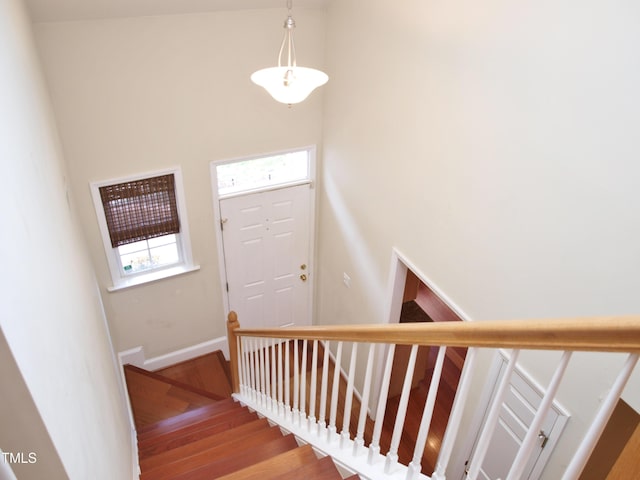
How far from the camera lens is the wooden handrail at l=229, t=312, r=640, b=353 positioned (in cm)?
86

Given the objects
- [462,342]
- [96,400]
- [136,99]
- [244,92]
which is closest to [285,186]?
[244,92]

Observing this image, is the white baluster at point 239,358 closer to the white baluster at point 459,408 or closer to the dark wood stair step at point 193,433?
the dark wood stair step at point 193,433

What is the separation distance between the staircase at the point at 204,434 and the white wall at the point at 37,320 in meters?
0.58

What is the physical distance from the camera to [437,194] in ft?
10.7

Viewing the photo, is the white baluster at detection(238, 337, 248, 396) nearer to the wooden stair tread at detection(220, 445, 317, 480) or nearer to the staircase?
the staircase

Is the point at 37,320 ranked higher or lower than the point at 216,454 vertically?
higher

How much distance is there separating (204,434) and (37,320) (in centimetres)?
279

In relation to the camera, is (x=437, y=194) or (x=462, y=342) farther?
(x=437, y=194)

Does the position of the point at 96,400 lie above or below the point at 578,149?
below

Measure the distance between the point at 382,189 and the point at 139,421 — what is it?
340cm

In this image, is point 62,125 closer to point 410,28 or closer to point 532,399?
point 410,28

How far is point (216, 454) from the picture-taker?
3027mm

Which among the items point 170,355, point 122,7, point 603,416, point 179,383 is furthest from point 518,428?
point 122,7

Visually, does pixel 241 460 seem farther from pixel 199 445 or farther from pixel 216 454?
pixel 199 445
